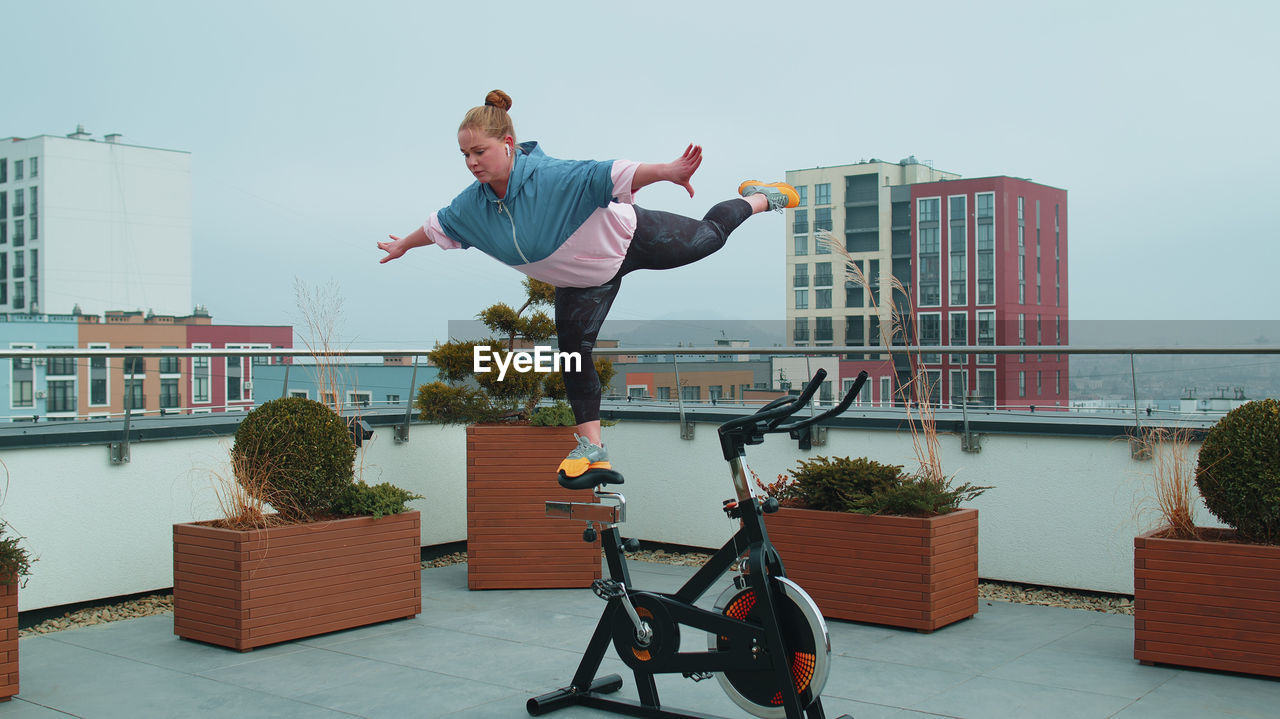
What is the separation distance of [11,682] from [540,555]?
9.16ft

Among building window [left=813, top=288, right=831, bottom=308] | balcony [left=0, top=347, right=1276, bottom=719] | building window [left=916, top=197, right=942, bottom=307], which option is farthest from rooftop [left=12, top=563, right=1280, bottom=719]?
building window [left=916, top=197, right=942, bottom=307]

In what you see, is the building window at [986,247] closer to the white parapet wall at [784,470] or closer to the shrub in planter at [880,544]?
the white parapet wall at [784,470]

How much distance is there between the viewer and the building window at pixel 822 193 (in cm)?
7694

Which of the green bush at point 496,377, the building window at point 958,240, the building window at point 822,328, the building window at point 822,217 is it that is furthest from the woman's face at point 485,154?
the building window at point 958,240

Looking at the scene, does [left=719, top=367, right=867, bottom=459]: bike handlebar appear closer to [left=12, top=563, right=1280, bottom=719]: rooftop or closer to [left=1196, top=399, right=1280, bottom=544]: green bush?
[left=12, top=563, right=1280, bottom=719]: rooftop

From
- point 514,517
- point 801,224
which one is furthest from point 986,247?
point 514,517

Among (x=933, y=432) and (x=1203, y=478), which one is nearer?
(x=1203, y=478)

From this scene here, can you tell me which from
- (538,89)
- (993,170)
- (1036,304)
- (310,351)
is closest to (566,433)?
(310,351)

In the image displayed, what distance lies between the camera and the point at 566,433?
19.1 ft

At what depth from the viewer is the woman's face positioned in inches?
111

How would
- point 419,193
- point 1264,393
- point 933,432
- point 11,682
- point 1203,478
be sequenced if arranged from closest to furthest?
point 11,682 < point 1203,478 < point 1264,393 < point 933,432 < point 419,193

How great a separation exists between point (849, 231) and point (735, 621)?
75726mm

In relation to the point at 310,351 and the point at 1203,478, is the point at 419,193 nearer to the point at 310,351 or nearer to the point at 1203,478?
the point at 310,351

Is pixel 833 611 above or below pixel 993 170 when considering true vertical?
below
